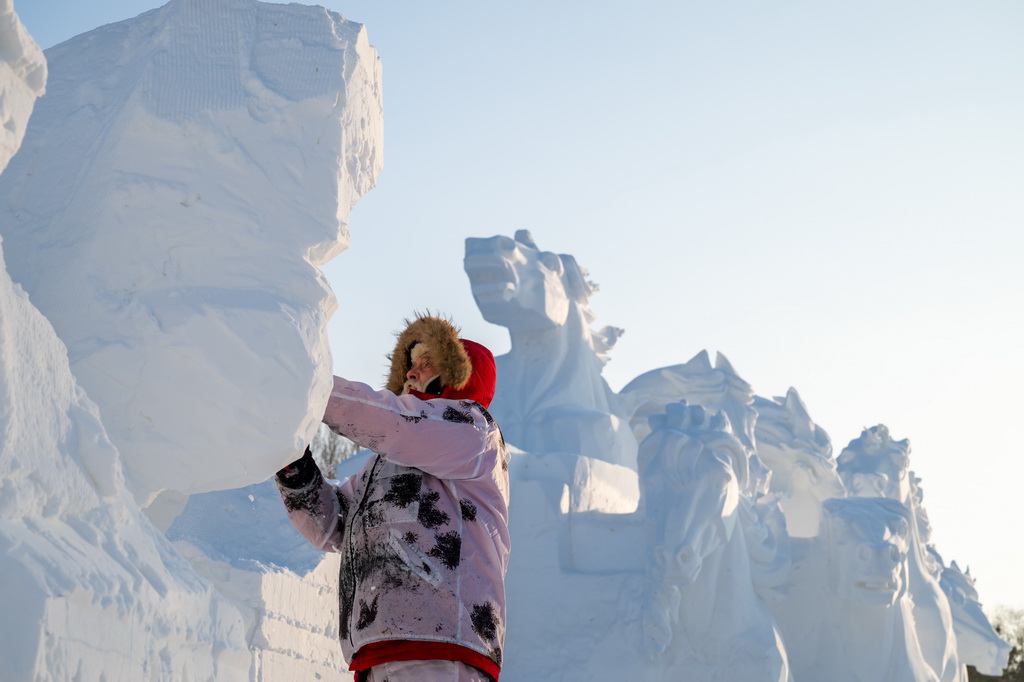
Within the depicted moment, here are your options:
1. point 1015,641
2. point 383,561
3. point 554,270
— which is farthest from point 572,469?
point 1015,641

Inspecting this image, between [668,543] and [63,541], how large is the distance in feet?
16.9

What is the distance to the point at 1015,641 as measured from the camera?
748 inches

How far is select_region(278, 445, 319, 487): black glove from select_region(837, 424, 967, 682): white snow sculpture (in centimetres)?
582

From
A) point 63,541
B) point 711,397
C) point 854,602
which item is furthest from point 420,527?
point 711,397

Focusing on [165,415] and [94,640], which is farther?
[165,415]

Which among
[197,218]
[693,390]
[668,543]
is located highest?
[693,390]

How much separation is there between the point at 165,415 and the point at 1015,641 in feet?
65.8

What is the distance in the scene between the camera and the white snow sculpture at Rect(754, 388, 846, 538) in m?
9.51

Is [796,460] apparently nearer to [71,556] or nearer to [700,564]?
[700,564]

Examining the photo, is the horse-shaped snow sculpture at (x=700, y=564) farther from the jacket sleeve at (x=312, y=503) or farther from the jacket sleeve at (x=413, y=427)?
the jacket sleeve at (x=413, y=427)

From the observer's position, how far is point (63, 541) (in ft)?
4.14

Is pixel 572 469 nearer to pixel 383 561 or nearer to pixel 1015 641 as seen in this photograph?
pixel 383 561

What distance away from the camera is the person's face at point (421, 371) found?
2051 mm

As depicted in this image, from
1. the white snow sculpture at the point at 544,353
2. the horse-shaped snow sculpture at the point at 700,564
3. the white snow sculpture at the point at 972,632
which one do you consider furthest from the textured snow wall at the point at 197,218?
the white snow sculpture at the point at 972,632
